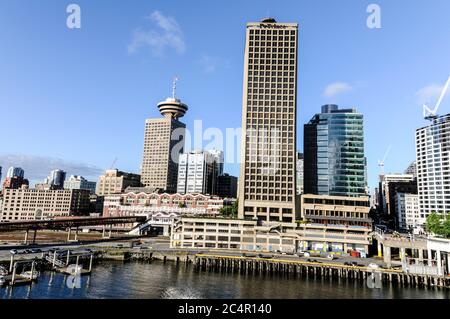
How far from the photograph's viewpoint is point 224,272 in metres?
88.8

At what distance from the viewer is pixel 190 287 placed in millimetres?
68562

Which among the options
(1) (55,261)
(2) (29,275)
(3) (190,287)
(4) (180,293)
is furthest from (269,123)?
(2) (29,275)

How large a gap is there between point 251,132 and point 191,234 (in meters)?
57.2

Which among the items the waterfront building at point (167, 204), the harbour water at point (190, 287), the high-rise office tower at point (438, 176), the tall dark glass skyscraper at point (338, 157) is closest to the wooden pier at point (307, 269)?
the harbour water at point (190, 287)

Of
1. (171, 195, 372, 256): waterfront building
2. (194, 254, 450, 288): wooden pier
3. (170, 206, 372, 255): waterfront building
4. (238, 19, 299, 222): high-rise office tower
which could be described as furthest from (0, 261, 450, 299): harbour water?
(238, 19, 299, 222): high-rise office tower

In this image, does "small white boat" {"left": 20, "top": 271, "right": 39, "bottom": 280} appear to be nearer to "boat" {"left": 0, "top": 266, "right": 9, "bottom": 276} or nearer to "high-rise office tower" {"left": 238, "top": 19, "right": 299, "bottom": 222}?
"boat" {"left": 0, "top": 266, "right": 9, "bottom": 276}

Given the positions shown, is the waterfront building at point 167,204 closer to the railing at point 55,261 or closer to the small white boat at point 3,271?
the railing at point 55,261

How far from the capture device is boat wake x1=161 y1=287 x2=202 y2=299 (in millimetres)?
59188

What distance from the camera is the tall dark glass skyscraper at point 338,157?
183500 mm

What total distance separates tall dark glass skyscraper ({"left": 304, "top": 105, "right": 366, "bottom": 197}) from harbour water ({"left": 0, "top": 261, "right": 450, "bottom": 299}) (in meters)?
111

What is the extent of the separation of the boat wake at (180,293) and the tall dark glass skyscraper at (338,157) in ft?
447

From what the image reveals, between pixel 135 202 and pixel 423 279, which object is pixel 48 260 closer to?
pixel 423 279
